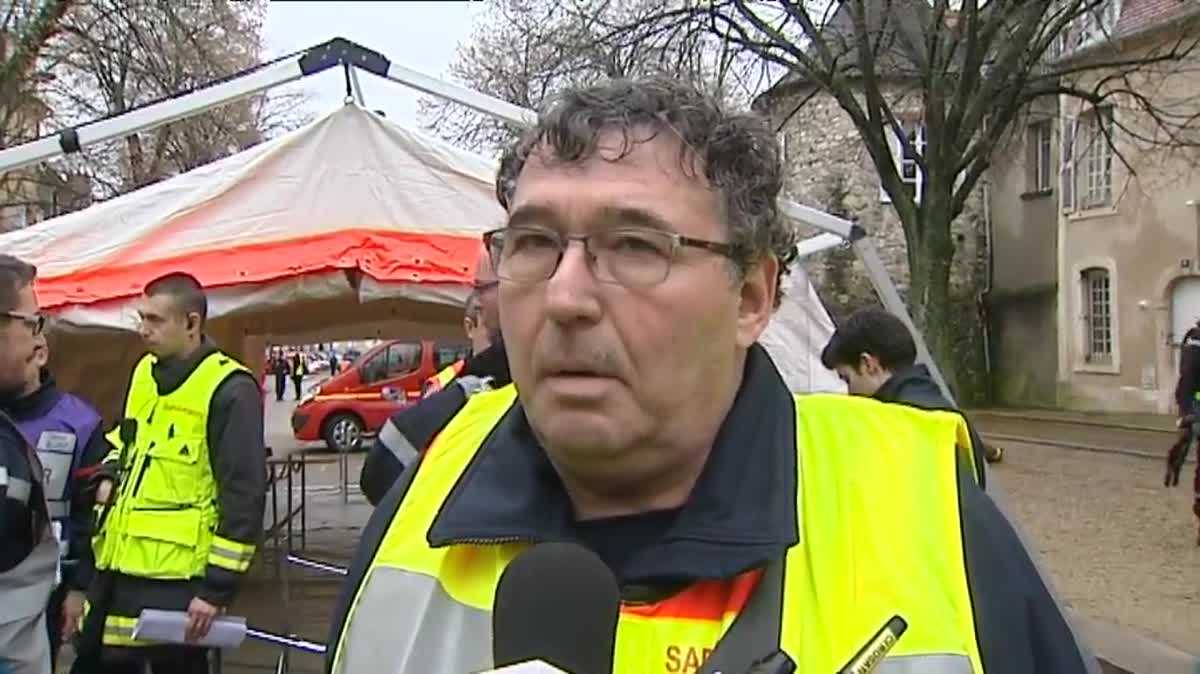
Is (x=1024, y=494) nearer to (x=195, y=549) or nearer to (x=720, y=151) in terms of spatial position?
(x=195, y=549)

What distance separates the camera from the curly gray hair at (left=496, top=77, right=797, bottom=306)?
1.78 m

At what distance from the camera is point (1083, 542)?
1277cm

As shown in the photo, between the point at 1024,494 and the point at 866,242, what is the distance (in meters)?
10.3

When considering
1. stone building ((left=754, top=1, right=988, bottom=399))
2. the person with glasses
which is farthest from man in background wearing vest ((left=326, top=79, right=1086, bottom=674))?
stone building ((left=754, top=1, right=988, bottom=399))

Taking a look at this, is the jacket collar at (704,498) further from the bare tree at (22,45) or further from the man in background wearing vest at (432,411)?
the bare tree at (22,45)

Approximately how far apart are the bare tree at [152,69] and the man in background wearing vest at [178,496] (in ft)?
16.7

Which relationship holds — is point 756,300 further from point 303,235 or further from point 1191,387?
point 1191,387

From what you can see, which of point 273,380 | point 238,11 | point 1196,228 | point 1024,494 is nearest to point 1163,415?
point 1196,228

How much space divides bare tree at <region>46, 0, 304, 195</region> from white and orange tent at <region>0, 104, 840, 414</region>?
2.56 meters

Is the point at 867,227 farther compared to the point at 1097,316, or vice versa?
the point at 867,227

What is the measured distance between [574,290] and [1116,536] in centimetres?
1248

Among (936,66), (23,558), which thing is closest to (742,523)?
(23,558)

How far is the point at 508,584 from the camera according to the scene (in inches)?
56.7

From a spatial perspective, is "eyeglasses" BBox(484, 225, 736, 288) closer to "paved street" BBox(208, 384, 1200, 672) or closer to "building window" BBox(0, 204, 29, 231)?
"paved street" BBox(208, 384, 1200, 672)
